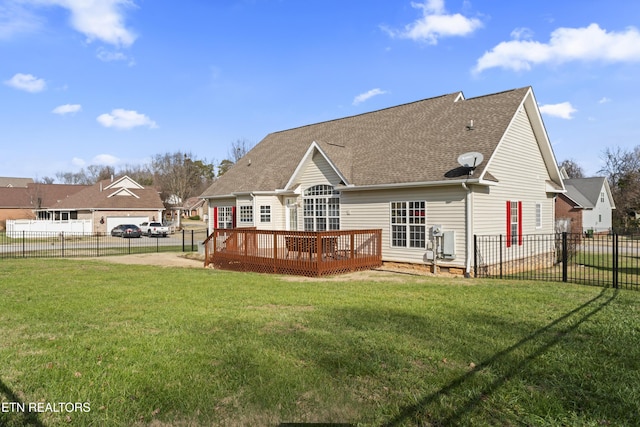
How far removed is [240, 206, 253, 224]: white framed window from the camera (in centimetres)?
1945

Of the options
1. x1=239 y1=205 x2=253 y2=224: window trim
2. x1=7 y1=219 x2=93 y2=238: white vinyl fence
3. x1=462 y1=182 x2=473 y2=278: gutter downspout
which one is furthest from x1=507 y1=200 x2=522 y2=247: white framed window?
x1=7 y1=219 x2=93 y2=238: white vinyl fence

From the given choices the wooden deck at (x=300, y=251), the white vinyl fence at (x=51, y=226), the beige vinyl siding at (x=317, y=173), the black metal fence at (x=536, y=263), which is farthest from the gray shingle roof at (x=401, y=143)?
the white vinyl fence at (x=51, y=226)

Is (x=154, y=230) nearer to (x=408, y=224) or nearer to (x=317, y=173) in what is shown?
(x=317, y=173)

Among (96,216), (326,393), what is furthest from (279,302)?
(96,216)

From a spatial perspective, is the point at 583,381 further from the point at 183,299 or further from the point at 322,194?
the point at 322,194

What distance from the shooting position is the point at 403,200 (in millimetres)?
14680

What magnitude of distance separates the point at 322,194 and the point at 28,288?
10.3 meters

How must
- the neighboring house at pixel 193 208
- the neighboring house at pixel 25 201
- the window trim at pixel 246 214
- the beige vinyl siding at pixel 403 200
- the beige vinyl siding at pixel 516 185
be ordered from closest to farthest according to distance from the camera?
the beige vinyl siding at pixel 403 200 → the beige vinyl siding at pixel 516 185 → the window trim at pixel 246 214 → the neighboring house at pixel 25 201 → the neighboring house at pixel 193 208

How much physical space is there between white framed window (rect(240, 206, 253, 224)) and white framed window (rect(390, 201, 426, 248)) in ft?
23.8

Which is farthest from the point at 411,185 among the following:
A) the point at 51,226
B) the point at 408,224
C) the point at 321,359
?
the point at 51,226

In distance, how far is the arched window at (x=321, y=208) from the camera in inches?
664

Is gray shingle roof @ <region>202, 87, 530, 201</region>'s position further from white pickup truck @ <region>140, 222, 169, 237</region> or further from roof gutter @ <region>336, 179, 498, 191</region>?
white pickup truck @ <region>140, 222, 169, 237</region>

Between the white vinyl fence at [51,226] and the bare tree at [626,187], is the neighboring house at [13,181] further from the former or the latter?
the bare tree at [626,187]

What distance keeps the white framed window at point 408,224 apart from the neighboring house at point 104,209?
1418 inches
